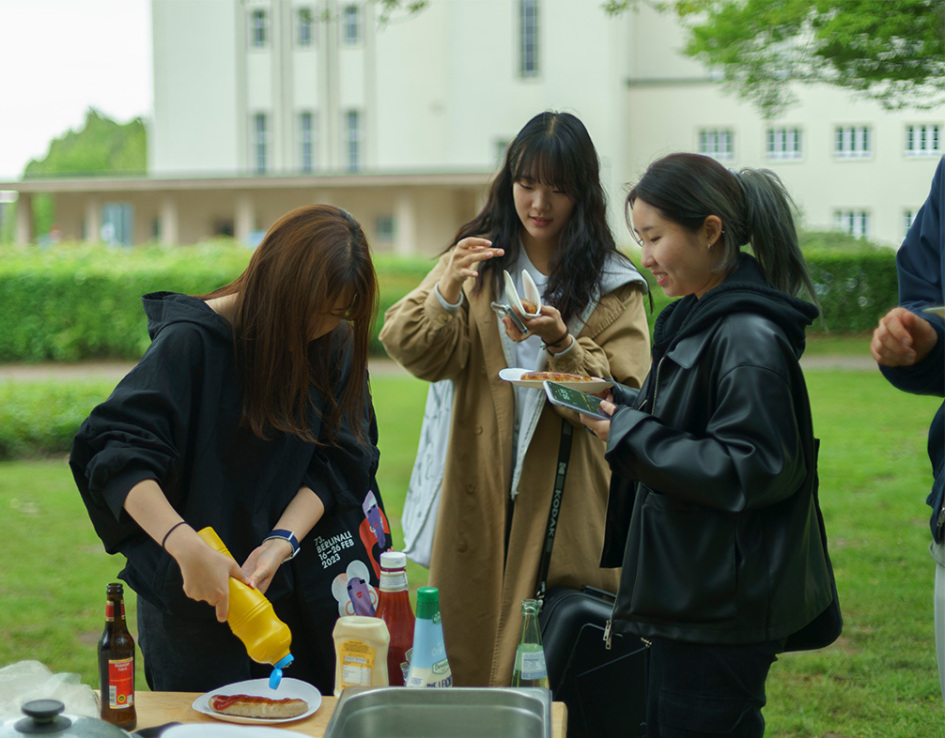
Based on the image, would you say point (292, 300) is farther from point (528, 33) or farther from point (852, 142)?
point (852, 142)

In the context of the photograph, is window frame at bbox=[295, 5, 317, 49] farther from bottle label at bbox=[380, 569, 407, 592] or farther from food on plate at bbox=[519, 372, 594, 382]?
bottle label at bbox=[380, 569, 407, 592]

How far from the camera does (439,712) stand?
5.36 ft

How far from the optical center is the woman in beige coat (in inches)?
101

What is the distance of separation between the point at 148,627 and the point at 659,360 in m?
1.21

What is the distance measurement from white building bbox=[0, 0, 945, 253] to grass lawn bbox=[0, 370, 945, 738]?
16844 mm

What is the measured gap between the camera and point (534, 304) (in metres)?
2.45

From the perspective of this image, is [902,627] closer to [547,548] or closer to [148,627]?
[547,548]

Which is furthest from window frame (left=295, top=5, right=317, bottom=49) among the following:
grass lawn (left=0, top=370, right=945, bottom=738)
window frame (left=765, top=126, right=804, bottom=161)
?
grass lawn (left=0, top=370, right=945, bottom=738)

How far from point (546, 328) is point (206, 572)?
1129 mm

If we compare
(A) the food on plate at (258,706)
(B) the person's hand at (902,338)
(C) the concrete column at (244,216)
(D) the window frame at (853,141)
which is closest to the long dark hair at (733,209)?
(B) the person's hand at (902,338)

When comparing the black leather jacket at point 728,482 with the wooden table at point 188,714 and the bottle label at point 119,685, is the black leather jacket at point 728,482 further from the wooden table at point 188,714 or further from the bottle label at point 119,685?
the bottle label at point 119,685

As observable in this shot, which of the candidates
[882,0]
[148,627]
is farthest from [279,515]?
[882,0]

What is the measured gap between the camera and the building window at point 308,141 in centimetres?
3136

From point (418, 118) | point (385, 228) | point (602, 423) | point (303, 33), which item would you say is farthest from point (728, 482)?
point (303, 33)
